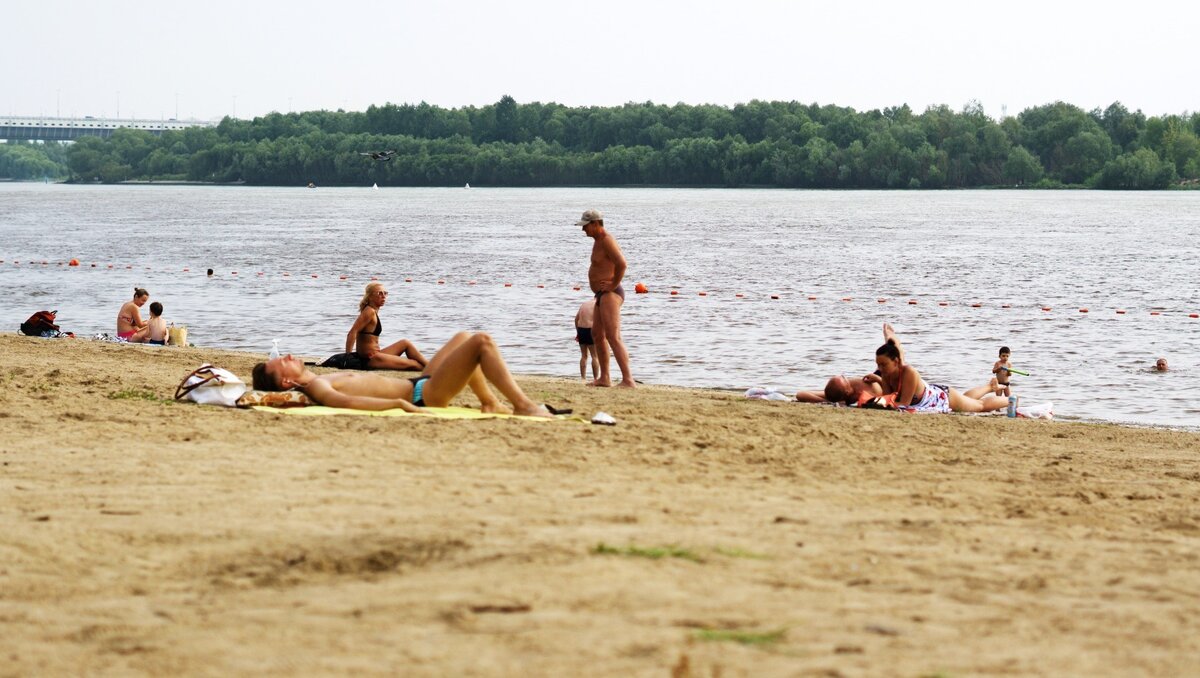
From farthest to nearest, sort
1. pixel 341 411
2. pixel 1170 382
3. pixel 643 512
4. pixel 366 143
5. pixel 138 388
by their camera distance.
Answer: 1. pixel 366 143
2. pixel 1170 382
3. pixel 138 388
4. pixel 341 411
5. pixel 643 512

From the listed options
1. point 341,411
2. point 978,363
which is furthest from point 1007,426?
point 978,363

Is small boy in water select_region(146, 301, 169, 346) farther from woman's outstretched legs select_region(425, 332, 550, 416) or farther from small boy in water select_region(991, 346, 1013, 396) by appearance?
small boy in water select_region(991, 346, 1013, 396)

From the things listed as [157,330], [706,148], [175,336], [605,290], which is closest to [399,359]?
[605,290]

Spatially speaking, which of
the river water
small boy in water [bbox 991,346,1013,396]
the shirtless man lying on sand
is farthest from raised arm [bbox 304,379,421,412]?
the river water

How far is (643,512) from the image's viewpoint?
21.7ft

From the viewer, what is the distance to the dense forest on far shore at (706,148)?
139m

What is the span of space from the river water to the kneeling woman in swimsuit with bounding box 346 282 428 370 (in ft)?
→ 9.52

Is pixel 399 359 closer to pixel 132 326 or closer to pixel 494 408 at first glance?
pixel 494 408

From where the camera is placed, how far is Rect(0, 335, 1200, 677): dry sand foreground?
459 centimetres

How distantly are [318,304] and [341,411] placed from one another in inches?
670

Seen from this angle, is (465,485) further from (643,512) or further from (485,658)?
(485,658)

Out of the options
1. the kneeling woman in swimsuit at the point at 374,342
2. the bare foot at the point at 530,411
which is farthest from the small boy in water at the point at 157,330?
the bare foot at the point at 530,411

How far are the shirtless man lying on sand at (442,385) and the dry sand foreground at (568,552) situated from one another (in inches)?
18.9

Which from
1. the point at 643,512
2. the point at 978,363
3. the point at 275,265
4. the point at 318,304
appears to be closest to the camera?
the point at 643,512
